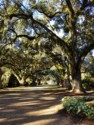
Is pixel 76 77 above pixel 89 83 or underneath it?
above

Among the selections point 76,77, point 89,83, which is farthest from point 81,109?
point 89,83

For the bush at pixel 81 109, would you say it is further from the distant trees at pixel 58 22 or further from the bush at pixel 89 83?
the bush at pixel 89 83

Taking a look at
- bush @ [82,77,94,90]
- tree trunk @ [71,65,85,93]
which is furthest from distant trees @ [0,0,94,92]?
bush @ [82,77,94,90]

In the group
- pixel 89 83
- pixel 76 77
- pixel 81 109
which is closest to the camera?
pixel 81 109

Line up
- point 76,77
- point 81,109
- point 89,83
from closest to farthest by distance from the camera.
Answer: point 81,109 < point 76,77 < point 89,83

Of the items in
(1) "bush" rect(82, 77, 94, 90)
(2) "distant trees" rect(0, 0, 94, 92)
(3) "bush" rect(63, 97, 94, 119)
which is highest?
(2) "distant trees" rect(0, 0, 94, 92)

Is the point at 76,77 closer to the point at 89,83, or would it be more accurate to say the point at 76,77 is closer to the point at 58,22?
the point at 58,22

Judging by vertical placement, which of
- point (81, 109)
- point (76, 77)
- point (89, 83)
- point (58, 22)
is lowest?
point (81, 109)

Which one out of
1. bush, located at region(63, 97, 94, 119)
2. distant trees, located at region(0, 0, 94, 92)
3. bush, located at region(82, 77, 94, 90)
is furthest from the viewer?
bush, located at region(82, 77, 94, 90)

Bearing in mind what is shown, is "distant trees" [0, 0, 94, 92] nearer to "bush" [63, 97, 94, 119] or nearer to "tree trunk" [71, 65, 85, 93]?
"tree trunk" [71, 65, 85, 93]

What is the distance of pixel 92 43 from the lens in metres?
22.5

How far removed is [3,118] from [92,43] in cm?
1440

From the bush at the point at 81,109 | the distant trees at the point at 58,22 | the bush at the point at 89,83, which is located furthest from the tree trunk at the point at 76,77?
the bush at the point at 81,109

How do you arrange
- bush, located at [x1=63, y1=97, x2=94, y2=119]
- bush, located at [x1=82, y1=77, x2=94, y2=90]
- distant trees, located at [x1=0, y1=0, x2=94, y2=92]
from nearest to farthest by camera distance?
bush, located at [x1=63, y1=97, x2=94, y2=119] < distant trees, located at [x1=0, y1=0, x2=94, y2=92] < bush, located at [x1=82, y1=77, x2=94, y2=90]
